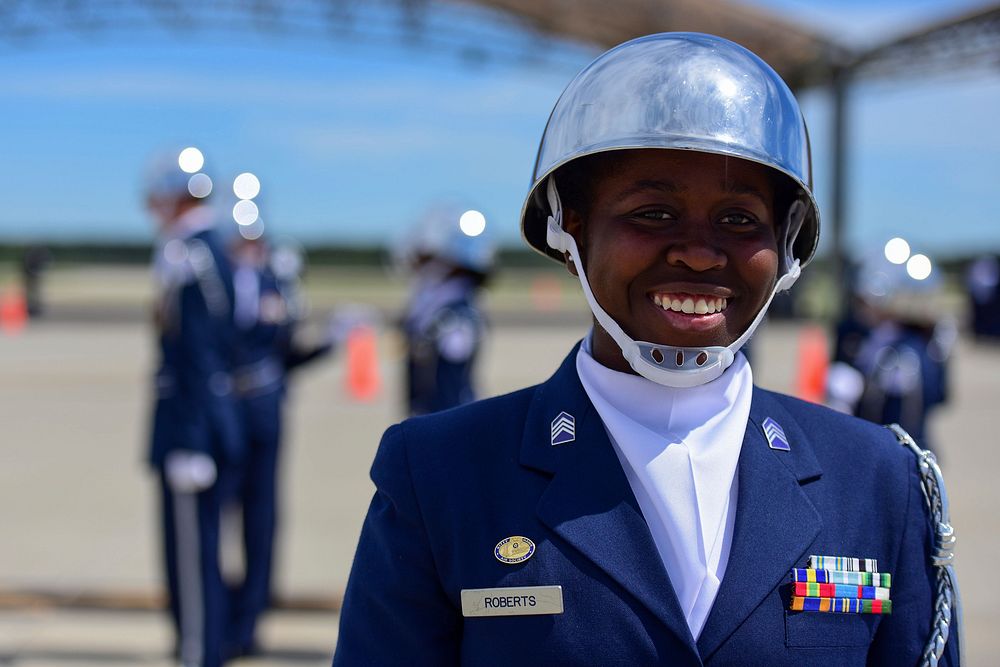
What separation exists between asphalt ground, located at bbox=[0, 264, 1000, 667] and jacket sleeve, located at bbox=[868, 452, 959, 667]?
360 centimetres

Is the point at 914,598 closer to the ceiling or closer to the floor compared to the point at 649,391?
closer to the floor

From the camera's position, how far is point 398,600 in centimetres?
153

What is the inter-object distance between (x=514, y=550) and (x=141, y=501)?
6.60 m

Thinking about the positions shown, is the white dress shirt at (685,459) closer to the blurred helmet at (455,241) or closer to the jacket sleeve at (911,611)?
the jacket sleeve at (911,611)

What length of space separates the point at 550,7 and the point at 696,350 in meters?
19.0

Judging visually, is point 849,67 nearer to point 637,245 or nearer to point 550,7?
point 550,7

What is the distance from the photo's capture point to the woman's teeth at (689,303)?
1549 mm

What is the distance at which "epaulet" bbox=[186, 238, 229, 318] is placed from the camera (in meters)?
4.32

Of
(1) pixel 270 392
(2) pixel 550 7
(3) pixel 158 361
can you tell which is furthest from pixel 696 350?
(2) pixel 550 7

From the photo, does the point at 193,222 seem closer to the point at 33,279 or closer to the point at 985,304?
the point at 985,304

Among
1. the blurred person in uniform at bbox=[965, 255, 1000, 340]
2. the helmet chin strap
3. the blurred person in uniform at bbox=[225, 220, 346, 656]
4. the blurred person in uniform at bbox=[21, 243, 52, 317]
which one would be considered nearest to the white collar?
the blurred person in uniform at bbox=[225, 220, 346, 656]

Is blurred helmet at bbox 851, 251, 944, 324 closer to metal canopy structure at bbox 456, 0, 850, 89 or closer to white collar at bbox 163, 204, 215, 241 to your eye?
white collar at bbox 163, 204, 215, 241

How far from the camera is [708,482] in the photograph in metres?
1.57

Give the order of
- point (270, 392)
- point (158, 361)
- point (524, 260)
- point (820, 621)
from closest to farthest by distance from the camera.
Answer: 1. point (820, 621)
2. point (158, 361)
3. point (270, 392)
4. point (524, 260)
